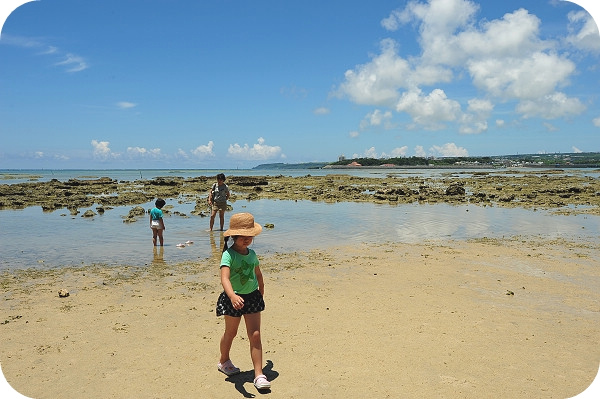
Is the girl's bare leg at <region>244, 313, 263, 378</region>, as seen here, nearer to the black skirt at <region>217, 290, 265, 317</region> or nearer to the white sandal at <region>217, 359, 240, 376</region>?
the black skirt at <region>217, 290, 265, 317</region>

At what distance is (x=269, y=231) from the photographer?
45.4 feet

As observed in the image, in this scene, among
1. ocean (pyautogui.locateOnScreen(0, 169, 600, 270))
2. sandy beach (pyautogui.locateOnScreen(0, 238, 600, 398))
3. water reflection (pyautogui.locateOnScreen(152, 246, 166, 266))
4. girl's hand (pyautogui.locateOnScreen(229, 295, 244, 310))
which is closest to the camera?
girl's hand (pyautogui.locateOnScreen(229, 295, 244, 310))

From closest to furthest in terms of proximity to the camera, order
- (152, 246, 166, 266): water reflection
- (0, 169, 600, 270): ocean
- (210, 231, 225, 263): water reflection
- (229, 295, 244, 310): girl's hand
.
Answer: (229, 295, 244, 310): girl's hand → (152, 246, 166, 266): water reflection → (210, 231, 225, 263): water reflection → (0, 169, 600, 270): ocean

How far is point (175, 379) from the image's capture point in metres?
4.21

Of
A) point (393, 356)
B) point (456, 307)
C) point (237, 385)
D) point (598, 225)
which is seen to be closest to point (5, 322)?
point (237, 385)

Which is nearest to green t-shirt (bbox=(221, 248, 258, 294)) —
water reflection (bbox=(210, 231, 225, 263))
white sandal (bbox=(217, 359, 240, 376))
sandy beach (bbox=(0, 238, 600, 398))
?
white sandal (bbox=(217, 359, 240, 376))

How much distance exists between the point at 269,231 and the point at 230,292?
9.77 meters

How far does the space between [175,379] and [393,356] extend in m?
2.33

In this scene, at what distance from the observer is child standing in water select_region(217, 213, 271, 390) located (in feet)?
13.8

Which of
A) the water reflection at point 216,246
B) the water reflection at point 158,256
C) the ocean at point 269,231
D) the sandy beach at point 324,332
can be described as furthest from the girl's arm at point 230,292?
the ocean at point 269,231

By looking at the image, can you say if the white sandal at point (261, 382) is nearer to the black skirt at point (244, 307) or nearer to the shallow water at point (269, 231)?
the black skirt at point (244, 307)

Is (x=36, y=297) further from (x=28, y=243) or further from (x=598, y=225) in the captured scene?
(x=598, y=225)

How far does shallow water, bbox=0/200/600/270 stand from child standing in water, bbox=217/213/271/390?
574cm

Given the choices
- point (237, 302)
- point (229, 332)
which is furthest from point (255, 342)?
point (237, 302)
